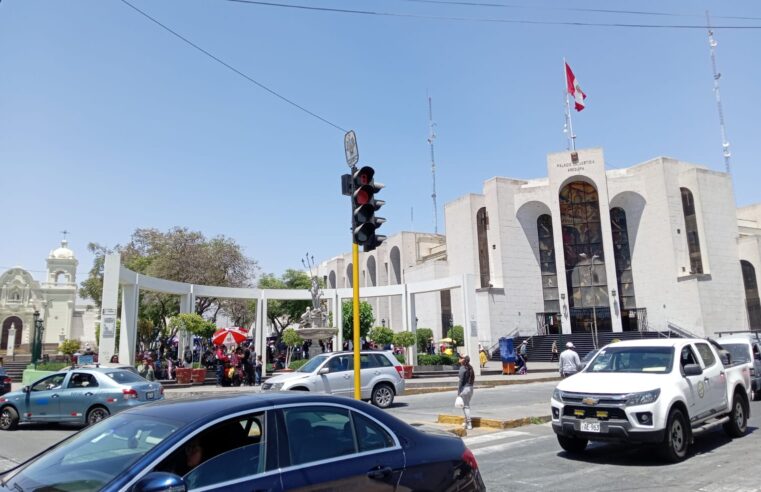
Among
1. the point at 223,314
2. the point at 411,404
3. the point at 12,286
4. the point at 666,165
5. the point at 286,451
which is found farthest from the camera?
the point at 12,286

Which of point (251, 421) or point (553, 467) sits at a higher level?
point (251, 421)

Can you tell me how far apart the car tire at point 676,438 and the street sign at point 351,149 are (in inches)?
251

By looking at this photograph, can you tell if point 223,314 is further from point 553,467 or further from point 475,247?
point 553,467

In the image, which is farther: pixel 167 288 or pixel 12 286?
pixel 12 286

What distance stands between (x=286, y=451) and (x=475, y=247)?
51743 millimetres

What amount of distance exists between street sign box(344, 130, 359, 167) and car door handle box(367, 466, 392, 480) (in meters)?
6.61

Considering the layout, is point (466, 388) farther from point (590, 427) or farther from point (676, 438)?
point (676, 438)

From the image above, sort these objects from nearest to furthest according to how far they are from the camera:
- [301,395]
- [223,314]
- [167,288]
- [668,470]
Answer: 1. [301,395]
2. [668,470]
3. [167,288]
4. [223,314]

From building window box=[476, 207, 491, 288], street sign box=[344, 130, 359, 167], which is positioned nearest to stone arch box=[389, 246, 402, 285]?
building window box=[476, 207, 491, 288]

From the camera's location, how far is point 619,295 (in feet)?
165

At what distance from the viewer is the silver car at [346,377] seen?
46.1 feet

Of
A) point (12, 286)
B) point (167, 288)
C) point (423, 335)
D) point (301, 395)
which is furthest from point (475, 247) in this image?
point (12, 286)

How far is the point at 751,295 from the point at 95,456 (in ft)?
196

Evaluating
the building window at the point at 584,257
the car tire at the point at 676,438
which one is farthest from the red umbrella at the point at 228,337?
the building window at the point at 584,257
